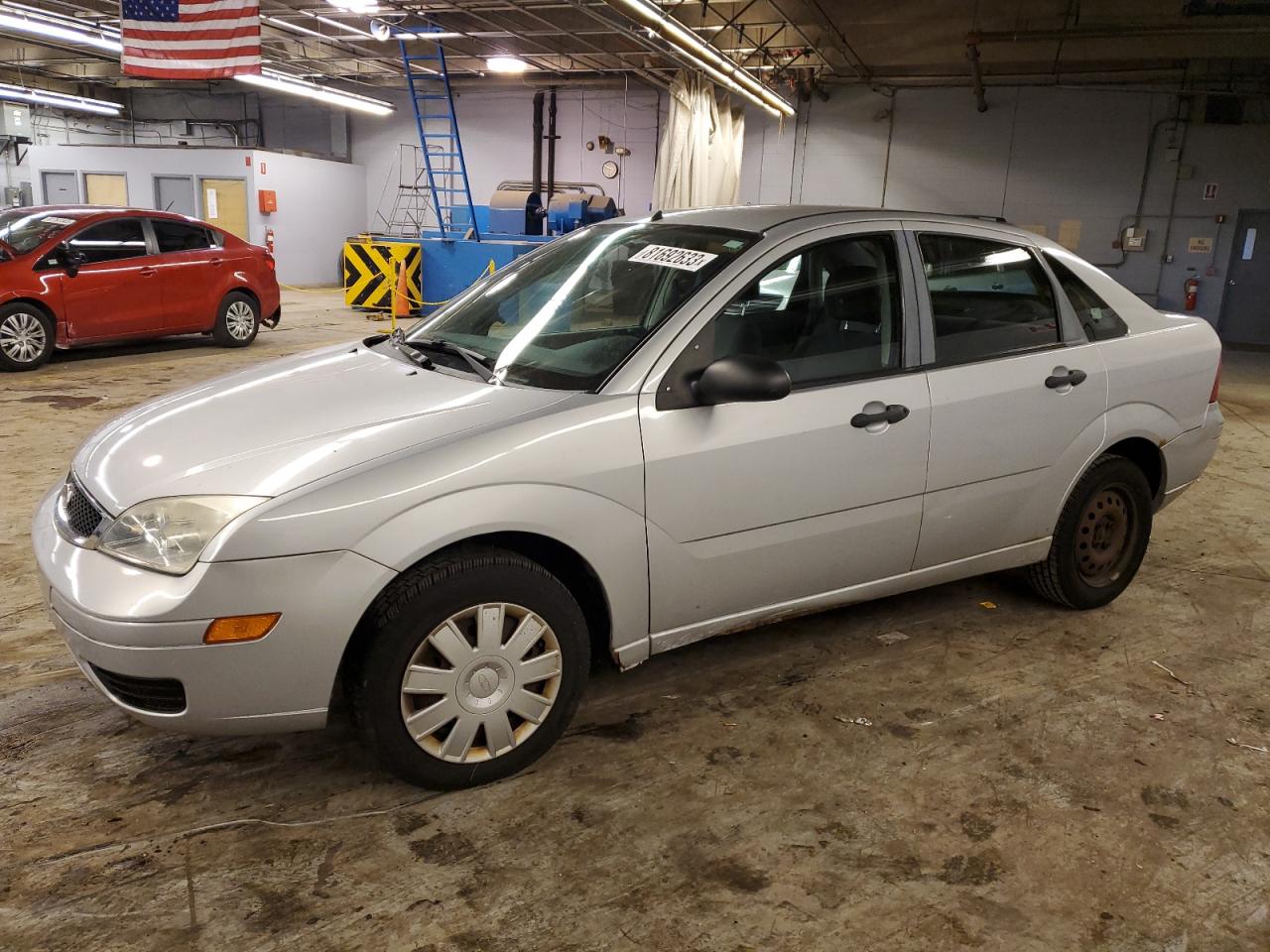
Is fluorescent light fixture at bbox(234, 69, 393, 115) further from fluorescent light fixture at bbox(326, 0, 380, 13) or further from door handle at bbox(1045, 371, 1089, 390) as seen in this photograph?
door handle at bbox(1045, 371, 1089, 390)

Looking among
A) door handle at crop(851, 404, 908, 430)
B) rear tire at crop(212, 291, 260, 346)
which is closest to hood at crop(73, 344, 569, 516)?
door handle at crop(851, 404, 908, 430)

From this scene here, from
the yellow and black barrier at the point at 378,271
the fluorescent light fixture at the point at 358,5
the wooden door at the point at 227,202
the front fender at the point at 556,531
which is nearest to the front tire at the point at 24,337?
the fluorescent light fixture at the point at 358,5

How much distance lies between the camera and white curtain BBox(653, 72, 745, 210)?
46.6 ft

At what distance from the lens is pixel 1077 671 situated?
333cm

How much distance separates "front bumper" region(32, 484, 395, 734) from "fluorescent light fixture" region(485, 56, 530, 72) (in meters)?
14.5

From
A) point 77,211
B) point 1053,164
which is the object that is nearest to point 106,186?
point 77,211

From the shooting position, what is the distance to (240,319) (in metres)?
10.2

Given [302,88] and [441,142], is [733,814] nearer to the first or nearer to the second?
[302,88]

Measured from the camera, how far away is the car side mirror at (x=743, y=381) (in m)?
2.50

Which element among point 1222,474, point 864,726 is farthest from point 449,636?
point 1222,474

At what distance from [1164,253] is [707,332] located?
15.4m

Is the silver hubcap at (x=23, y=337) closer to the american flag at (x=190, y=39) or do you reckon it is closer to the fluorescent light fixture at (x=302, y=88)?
the american flag at (x=190, y=39)

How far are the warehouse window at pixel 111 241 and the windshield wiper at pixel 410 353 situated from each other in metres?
6.74

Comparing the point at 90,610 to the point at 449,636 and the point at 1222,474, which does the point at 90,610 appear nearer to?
the point at 449,636
